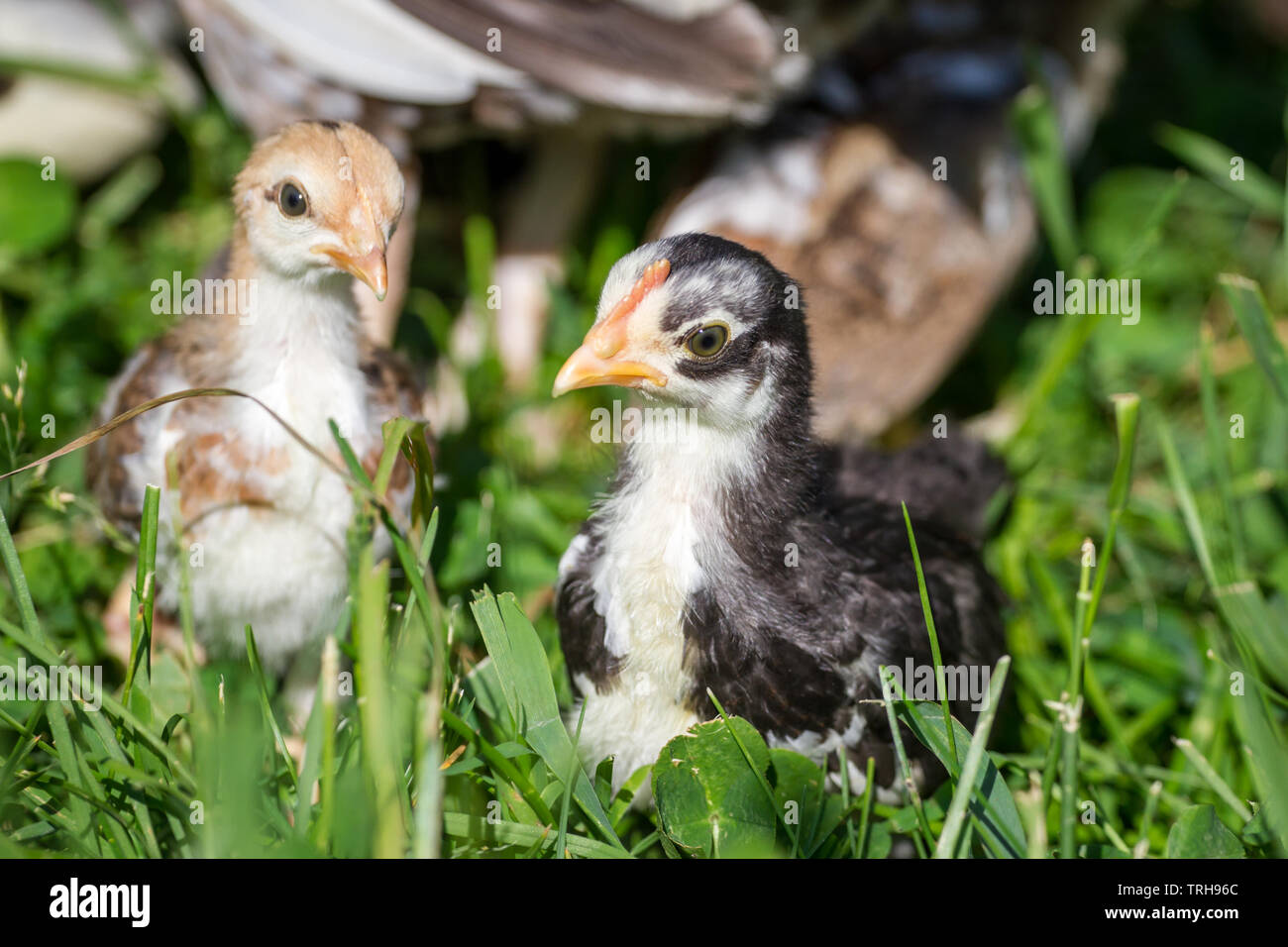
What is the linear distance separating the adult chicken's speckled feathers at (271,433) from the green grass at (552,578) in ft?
0.46

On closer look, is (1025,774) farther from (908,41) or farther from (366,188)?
(908,41)

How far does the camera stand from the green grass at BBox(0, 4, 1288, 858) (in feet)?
5.16

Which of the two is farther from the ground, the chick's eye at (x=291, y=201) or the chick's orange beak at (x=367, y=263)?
the chick's eye at (x=291, y=201)

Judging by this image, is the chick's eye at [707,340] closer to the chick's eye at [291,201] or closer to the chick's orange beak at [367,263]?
the chick's orange beak at [367,263]

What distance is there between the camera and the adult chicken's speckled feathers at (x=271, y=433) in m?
1.84

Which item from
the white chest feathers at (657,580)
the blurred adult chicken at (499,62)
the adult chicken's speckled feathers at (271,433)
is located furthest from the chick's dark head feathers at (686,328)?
the blurred adult chicken at (499,62)

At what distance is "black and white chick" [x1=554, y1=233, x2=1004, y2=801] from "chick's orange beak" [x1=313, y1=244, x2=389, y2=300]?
335 millimetres

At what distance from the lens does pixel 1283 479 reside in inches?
104

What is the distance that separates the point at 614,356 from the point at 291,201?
619 millimetres

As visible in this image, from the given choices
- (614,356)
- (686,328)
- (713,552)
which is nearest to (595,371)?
(614,356)

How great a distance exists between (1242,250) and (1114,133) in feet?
2.50

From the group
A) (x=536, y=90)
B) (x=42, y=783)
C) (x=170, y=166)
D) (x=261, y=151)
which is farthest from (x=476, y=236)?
(x=42, y=783)

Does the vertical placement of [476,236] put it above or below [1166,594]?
above

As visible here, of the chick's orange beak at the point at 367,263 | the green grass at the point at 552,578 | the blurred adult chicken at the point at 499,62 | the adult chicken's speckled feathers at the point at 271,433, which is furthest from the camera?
the blurred adult chicken at the point at 499,62
